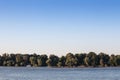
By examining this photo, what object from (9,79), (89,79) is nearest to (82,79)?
(89,79)

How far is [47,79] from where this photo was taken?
9906cm

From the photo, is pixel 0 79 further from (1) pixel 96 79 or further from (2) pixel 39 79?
(1) pixel 96 79

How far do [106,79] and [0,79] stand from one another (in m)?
22.6

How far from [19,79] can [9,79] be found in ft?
8.88

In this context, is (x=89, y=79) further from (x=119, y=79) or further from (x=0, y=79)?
(x=0, y=79)

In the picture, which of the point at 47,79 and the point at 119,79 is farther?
the point at 47,79

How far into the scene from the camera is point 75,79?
9544 centimetres

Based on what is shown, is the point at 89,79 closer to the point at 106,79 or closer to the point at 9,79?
the point at 106,79

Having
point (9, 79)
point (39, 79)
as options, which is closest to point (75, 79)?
point (39, 79)

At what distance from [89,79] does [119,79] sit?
6.82 m

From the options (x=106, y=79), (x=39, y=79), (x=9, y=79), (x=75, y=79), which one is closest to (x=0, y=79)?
(x=9, y=79)

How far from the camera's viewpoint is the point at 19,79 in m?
95.8

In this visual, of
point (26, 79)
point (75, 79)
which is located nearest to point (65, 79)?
point (75, 79)

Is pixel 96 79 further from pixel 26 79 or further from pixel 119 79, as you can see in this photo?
pixel 26 79
